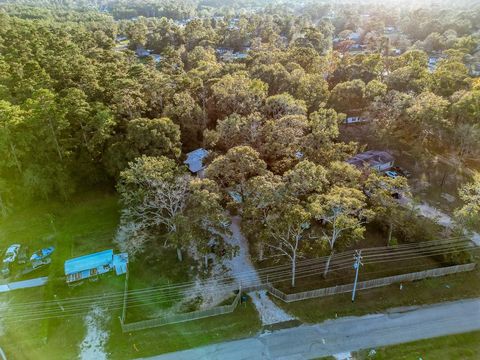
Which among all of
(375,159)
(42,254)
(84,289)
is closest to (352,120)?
(375,159)

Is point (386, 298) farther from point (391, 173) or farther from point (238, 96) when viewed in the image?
point (238, 96)

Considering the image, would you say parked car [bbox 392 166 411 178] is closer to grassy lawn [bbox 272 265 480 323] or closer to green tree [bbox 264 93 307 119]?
green tree [bbox 264 93 307 119]

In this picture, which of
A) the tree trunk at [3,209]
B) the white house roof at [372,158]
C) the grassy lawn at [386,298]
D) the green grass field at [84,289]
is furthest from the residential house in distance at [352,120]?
the tree trunk at [3,209]

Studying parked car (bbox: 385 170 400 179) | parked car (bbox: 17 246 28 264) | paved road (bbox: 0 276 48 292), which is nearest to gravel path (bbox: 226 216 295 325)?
paved road (bbox: 0 276 48 292)

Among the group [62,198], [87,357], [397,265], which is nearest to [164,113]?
[62,198]

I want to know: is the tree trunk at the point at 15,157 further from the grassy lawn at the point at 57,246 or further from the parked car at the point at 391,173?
the parked car at the point at 391,173

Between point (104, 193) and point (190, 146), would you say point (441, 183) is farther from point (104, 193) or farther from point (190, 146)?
point (104, 193)
